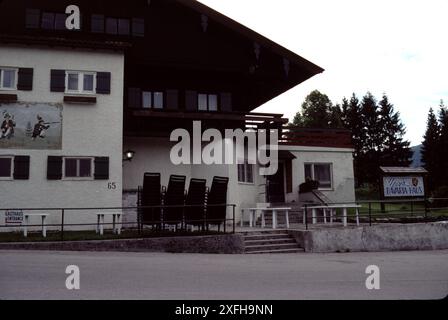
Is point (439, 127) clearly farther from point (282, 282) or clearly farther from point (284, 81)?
point (282, 282)

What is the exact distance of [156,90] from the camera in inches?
832

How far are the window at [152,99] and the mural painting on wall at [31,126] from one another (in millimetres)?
4505

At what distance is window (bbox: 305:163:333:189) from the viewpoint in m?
23.9

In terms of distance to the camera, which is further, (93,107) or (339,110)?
(339,110)

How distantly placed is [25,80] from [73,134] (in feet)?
8.54

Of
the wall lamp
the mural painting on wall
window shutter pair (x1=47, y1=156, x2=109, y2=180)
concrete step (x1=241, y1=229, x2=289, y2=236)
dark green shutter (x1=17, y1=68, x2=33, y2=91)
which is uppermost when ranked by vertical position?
dark green shutter (x1=17, y1=68, x2=33, y2=91)

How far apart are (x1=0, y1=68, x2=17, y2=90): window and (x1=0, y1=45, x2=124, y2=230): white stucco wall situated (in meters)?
0.27

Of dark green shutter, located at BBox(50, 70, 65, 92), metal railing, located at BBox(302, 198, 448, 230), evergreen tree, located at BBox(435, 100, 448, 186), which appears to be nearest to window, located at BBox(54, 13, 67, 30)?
dark green shutter, located at BBox(50, 70, 65, 92)

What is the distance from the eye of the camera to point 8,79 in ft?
55.9

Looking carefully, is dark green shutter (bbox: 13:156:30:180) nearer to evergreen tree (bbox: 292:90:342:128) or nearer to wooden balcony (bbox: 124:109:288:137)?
wooden balcony (bbox: 124:109:288:137)

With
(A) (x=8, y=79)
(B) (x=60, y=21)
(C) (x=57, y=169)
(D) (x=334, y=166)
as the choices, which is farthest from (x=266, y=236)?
(B) (x=60, y=21)

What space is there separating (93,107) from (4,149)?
3.50 meters

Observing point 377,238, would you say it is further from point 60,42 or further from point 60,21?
point 60,21
